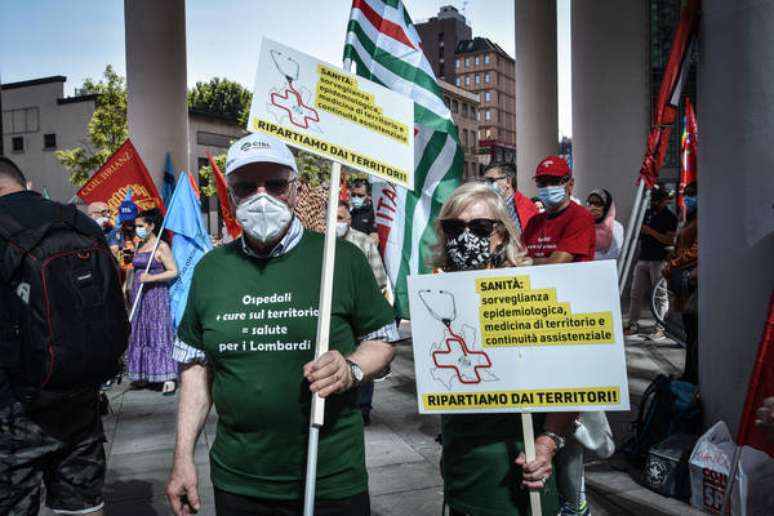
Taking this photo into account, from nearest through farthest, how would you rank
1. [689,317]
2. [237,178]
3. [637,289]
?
[237,178] → [689,317] → [637,289]

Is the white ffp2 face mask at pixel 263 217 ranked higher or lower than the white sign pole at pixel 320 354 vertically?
higher

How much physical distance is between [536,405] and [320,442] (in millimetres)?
724

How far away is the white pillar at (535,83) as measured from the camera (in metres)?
19.1

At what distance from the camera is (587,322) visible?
2404mm

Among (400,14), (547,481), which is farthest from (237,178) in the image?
(400,14)

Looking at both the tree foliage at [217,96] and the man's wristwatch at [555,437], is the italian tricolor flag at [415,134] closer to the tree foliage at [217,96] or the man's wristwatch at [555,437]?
the man's wristwatch at [555,437]

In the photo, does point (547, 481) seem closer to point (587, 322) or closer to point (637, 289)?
point (587, 322)

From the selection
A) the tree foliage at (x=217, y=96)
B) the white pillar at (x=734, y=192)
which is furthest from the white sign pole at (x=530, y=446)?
the tree foliage at (x=217, y=96)

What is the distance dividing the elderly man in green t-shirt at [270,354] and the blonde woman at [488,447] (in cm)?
34

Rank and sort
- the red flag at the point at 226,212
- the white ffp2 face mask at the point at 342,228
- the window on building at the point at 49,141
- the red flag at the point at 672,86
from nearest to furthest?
the red flag at the point at 672,86, the white ffp2 face mask at the point at 342,228, the red flag at the point at 226,212, the window on building at the point at 49,141

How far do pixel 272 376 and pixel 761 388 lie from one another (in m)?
2.07

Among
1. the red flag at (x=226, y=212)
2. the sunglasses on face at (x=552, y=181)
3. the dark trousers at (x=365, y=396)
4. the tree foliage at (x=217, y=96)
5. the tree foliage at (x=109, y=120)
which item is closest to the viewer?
the sunglasses on face at (x=552, y=181)

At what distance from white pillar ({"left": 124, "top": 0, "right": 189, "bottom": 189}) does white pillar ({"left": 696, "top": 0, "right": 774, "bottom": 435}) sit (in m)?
12.5

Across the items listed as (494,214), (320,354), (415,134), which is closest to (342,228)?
(415,134)
